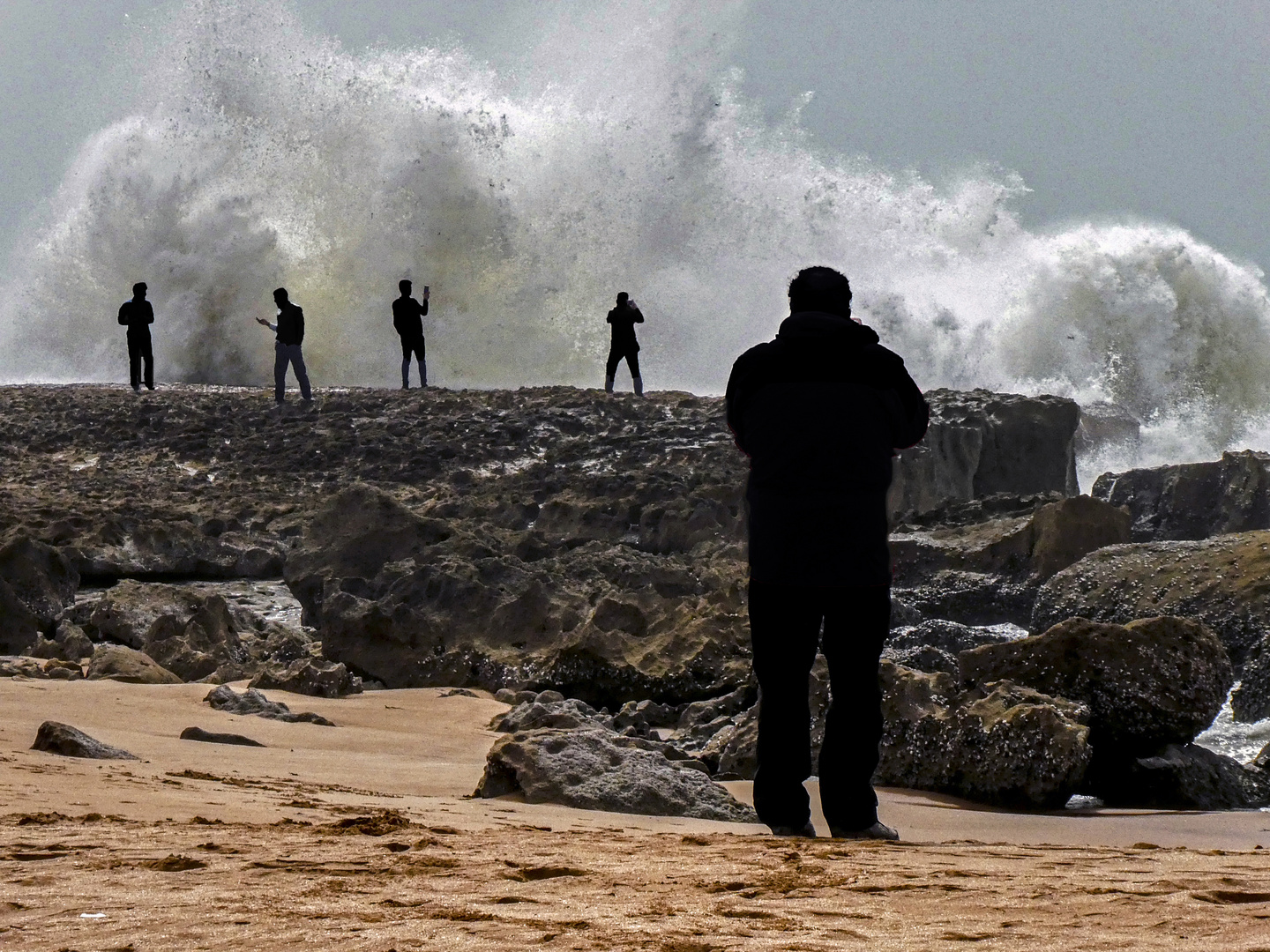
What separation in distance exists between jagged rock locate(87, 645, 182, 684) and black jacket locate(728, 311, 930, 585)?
4.22m

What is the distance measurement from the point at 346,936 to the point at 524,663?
5552 mm

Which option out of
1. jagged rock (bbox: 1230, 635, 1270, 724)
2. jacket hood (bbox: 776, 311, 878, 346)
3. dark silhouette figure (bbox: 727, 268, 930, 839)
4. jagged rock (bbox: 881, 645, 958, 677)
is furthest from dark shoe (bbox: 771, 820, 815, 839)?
jagged rock (bbox: 1230, 635, 1270, 724)

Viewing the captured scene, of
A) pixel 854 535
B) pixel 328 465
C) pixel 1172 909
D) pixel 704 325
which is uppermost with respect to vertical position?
pixel 704 325

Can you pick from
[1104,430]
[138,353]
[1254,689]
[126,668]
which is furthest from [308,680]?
[1104,430]

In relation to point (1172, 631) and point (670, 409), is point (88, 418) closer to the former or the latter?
point (670, 409)

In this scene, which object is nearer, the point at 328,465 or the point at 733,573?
the point at 733,573

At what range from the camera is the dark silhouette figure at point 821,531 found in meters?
3.88

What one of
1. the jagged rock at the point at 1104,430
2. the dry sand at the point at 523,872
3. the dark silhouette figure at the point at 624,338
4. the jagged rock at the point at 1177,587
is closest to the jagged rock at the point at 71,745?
the dry sand at the point at 523,872

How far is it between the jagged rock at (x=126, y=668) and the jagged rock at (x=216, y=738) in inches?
76.0

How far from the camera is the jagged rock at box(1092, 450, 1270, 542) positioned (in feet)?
39.0

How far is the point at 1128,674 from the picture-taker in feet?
18.6

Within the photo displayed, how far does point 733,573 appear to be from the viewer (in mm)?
8906

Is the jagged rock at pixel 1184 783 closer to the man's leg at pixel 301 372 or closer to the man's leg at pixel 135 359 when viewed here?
the man's leg at pixel 301 372

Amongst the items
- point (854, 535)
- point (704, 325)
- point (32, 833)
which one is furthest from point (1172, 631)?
point (704, 325)
